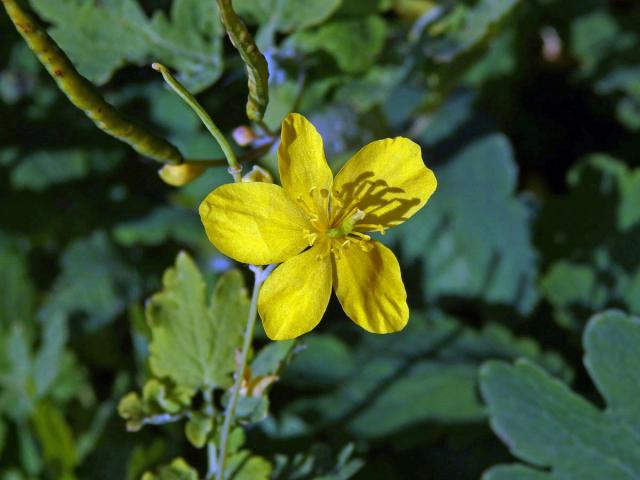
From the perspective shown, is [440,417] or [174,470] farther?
[440,417]

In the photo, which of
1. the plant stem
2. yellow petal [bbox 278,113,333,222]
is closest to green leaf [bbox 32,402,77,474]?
the plant stem

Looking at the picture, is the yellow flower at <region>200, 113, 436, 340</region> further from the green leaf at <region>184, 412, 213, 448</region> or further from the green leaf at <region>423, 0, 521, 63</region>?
the green leaf at <region>423, 0, 521, 63</region>

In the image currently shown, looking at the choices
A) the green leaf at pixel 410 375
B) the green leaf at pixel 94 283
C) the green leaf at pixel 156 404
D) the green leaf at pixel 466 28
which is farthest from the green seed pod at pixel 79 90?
the green leaf at pixel 94 283

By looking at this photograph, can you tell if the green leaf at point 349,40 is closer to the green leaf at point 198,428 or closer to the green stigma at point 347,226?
the green stigma at point 347,226

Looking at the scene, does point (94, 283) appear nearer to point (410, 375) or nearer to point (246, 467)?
point (410, 375)

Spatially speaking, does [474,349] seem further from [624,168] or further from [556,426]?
[624,168]

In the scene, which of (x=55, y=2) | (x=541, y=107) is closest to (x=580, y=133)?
(x=541, y=107)
